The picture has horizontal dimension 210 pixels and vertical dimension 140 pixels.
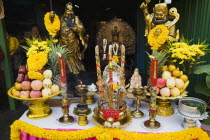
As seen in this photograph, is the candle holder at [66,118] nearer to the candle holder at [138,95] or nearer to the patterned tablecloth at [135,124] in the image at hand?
the patterned tablecloth at [135,124]

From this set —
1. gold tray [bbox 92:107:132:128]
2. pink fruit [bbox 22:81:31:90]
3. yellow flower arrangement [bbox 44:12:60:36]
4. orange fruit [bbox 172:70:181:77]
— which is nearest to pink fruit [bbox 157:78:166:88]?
orange fruit [bbox 172:70:181:77]

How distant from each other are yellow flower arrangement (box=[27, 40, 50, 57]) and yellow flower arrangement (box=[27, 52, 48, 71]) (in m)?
0.09

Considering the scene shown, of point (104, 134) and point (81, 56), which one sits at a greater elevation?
point (81, 56)

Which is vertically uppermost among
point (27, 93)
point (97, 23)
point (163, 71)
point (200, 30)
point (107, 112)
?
point (97, 23)

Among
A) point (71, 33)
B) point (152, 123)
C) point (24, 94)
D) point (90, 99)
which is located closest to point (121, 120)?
point (152, 123)

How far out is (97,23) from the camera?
337 centimetres

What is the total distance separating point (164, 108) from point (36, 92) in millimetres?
1308

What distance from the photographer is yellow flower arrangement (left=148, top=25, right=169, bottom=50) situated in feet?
6.98

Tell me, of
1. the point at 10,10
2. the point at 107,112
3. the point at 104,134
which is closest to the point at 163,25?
the point at 107,112

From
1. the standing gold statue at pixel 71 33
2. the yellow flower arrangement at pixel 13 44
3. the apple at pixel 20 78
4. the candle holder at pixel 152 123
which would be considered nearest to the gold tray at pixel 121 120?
the candle holder at pixel 152 123

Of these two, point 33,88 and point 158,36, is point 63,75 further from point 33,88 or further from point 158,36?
point 158,36

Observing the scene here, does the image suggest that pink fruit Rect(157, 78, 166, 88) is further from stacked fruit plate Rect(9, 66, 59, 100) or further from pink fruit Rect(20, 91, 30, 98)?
pink fruit Rect(20, 91, 30, 98)

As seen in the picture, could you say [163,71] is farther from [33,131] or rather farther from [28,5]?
[28,5]

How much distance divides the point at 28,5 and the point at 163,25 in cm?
233
